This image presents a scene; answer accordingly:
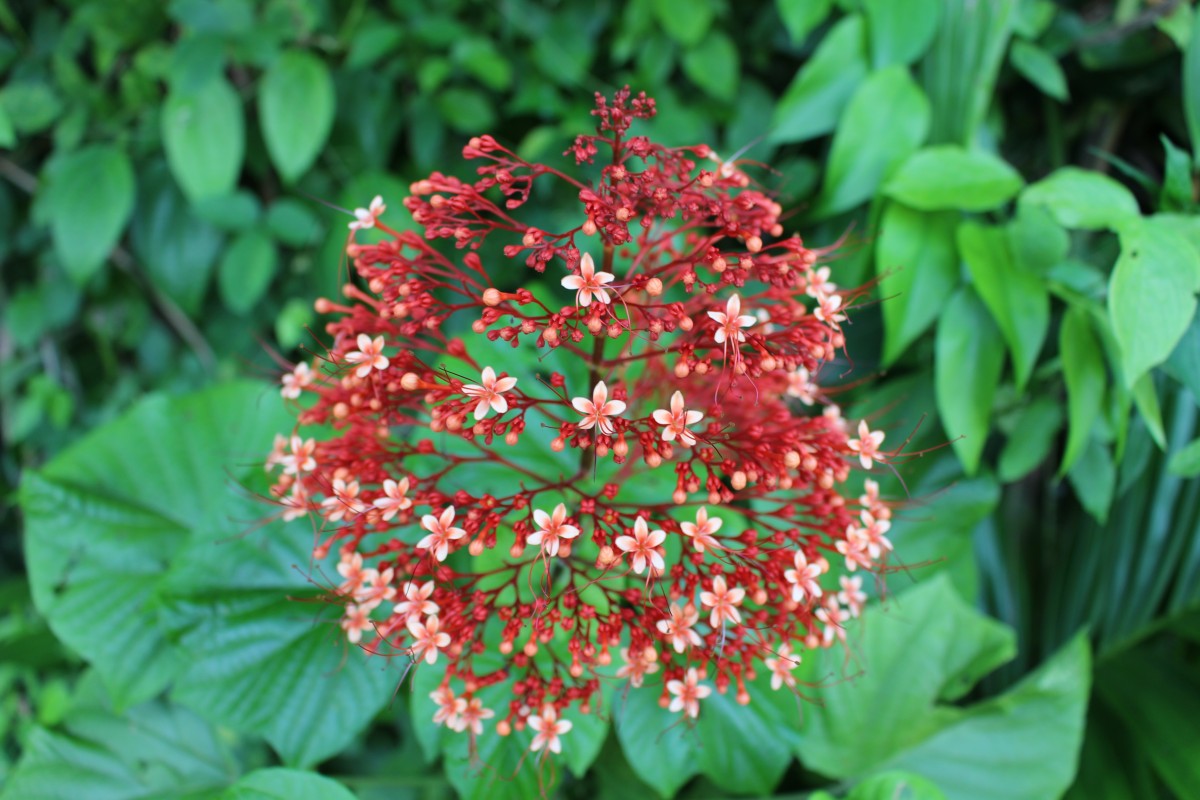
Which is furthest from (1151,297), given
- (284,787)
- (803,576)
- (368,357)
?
(284,787)

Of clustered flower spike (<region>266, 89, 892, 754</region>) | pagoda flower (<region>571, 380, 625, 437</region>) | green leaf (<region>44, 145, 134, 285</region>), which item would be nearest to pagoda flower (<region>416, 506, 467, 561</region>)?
clustered flower spike (<region>266, 89, 892, 754</region>)

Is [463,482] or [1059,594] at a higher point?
[463,482]

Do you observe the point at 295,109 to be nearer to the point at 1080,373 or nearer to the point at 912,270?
the point at 912,270

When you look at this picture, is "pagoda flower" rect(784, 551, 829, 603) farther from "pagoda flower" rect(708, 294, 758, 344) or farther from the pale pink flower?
the pale pink flower

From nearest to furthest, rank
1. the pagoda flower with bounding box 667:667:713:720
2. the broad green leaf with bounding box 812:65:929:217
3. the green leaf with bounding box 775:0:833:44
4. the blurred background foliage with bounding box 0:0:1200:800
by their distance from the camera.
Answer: the pagoda flower with bounding box 667:667:713:720, the blurred background foliage with bounding box 0:0:1200:800, the broad green leaf with bounding box 812:65:929:217, the green leaf with bounding box 775:0:833:44

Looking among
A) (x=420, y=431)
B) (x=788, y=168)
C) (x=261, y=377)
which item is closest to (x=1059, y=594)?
(x=788, y=168)

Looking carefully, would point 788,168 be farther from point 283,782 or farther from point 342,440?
point 283,782

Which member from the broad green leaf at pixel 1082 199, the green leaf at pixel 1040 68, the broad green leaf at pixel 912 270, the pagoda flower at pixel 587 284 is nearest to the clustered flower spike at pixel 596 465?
the pagoda flower at pixel 587 284
